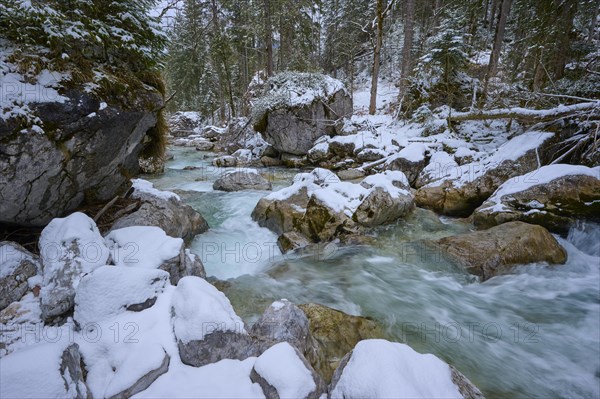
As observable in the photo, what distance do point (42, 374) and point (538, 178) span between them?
8.23 metres

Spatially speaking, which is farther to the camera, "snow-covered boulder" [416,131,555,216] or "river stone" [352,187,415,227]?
"snow-covered boulder" [416,131,555,216]

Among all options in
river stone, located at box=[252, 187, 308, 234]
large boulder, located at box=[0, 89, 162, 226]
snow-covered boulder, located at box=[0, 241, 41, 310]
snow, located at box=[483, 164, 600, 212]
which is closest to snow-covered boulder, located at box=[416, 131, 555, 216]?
snow, located at box=[483, 164, 600, 212]

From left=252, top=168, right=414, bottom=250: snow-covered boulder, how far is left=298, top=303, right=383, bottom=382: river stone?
8.40ft

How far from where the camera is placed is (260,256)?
19.5 ft

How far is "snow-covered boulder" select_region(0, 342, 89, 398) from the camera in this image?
5.50 feet

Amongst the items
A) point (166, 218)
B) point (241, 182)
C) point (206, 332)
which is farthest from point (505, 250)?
point (241, 182)

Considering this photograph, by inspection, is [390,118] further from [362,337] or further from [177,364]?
[177,364]

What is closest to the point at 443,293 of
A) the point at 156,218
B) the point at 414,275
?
the point at 414,275

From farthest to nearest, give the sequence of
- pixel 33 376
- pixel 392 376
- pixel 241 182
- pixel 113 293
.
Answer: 1. pixel 241 182
2. pixel 113 293
3. pixel 392 376
4. pixel 33 376

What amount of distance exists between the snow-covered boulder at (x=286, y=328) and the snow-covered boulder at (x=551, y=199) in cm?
546

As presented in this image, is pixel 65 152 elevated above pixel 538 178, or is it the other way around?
pixel 65 152

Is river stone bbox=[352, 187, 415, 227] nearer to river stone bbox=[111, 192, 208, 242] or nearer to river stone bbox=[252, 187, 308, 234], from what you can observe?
river stone bbox=[252, 187, 308, 234]

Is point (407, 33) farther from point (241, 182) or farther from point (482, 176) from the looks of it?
point (241, 182)

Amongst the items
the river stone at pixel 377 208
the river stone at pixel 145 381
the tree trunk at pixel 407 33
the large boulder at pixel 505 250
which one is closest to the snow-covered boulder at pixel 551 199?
the large boulder at pixel 505 250
